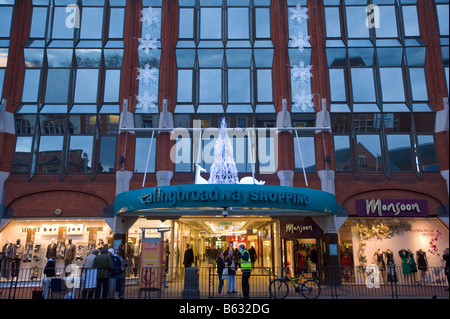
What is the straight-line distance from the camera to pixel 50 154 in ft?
76.0

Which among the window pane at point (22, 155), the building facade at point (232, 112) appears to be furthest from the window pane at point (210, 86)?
the window pane at point (22, 155)

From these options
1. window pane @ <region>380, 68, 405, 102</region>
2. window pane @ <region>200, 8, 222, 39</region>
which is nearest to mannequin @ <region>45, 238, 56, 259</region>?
window pane @ <region>200, 8, 222, 39</region>

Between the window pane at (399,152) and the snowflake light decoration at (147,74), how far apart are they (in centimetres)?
1508

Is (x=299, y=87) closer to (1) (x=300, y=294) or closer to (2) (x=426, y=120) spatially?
(2) (x=426, y=120)

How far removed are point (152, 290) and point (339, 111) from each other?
1535cm

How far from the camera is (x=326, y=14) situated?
25.2 m

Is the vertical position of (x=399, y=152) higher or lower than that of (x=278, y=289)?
higher

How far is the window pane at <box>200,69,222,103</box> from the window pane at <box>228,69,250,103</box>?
2.30 ft

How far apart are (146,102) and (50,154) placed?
662 cm

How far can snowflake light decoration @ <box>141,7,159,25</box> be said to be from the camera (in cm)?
2523

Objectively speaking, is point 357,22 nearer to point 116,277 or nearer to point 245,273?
point 245,273

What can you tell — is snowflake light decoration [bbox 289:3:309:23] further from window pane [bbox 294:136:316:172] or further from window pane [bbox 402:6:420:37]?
window pane [bbox 294:136:316:172]

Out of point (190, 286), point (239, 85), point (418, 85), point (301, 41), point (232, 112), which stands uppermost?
point (301, 41)

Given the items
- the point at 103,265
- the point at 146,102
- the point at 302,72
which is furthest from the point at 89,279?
the point at 302,72
